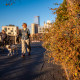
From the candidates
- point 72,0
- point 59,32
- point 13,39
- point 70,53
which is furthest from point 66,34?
point 13,39

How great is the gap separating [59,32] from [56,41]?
0.23 metres

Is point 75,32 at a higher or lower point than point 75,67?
higher

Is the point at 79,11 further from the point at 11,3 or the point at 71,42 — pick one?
the point at 11,3

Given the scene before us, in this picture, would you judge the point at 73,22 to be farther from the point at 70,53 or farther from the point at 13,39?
the point at 13,39

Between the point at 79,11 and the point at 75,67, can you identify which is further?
the point at 79,11

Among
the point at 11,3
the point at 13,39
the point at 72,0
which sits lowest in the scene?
the point at 13,39

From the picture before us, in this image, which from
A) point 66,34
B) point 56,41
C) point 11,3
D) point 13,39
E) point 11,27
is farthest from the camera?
point 11,27

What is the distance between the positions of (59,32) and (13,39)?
902 inches

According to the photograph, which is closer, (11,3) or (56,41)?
(56,41)

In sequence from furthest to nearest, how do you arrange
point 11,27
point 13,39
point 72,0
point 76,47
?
point 11,27 → point 13,39 → point 72,0 → point 76,47

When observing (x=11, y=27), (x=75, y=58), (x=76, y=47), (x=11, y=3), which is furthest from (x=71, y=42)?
(x=11, y=27)

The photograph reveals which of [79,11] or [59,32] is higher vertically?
[79,11]

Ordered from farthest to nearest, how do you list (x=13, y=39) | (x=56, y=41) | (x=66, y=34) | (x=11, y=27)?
(x=11, y=27)
(x=13, y=39)
(x=56, y=41)
(x=66, y=34)

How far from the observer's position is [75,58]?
2.67 m
